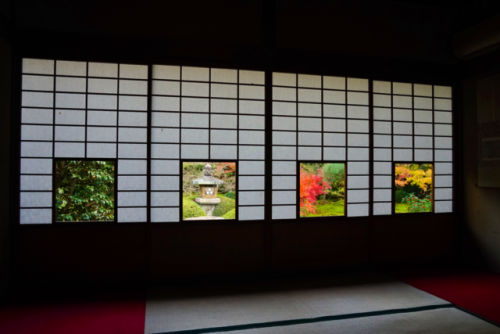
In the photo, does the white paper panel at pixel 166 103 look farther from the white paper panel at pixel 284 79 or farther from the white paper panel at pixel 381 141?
the white paper panel at pixel 381 141

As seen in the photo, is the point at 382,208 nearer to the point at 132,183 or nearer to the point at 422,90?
the point at 422,90

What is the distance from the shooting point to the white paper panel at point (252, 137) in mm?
4410

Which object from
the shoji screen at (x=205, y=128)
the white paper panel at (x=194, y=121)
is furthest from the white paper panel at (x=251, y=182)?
the white paper panel at (x=194, y=121)

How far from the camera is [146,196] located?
4090mm

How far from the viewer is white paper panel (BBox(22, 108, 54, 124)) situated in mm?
3879

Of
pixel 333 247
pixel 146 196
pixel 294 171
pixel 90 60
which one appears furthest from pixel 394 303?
pixel 90 60

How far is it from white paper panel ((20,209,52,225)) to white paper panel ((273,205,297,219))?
2.89m

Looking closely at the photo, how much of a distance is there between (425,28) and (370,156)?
2.28 m

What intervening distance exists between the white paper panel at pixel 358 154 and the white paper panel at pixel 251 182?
1437 mm

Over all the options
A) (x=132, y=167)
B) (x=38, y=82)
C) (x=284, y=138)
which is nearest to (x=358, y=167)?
(x=284, y=138)

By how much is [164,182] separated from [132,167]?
45 centimetres

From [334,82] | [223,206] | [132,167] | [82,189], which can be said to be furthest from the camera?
[223,206]

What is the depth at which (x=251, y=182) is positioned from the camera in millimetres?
4414

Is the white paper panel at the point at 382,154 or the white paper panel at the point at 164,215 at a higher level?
the white paper panel at the point at 382,154
